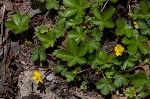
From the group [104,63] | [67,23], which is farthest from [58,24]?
[104,63]

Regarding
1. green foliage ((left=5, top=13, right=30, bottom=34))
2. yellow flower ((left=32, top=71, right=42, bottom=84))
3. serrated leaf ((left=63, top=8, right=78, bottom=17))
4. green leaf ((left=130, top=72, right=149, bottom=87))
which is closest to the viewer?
green leaf ((left=130, top=72, right=149, bottom=87))

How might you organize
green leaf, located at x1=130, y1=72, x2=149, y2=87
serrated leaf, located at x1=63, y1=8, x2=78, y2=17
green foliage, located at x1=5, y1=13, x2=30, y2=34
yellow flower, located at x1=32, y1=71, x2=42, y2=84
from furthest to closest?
green foliage, located at x1=5, y1=13, x2=30, y2=34, serrated leaf, located at x1=63, y1=8, x2=78, y2=17, yellow flower, located at x1=32, y1=71, x2=42, y2=84, green leaf, located at x1=130, y1=72, x2=149, y2=87

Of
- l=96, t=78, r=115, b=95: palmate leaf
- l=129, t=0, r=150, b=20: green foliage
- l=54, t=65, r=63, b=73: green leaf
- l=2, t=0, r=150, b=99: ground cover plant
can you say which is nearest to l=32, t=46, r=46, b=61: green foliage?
l=2, t=0, r=150, b=99: ground cover plant

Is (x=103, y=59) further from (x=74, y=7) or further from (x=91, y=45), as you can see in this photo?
(x=74, y=7)

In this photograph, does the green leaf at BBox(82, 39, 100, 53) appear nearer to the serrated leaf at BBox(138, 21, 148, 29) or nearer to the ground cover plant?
the ground cover plant

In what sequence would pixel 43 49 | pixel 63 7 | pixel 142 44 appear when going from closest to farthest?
pixel 142 44 → pixel 43 49 → pixel 63 7

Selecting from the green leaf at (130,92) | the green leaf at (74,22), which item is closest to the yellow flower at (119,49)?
the green leaf at (130,92)

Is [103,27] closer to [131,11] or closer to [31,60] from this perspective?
[131,11]

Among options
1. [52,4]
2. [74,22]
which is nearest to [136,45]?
[74,22]

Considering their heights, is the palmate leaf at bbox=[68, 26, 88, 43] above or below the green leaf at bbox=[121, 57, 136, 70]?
above
